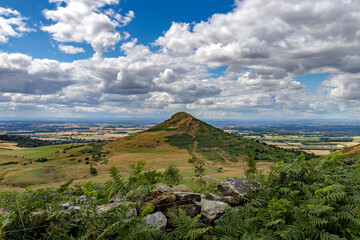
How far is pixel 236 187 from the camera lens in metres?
9.57

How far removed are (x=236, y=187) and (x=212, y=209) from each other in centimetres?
211

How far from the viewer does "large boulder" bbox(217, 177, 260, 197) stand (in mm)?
9008

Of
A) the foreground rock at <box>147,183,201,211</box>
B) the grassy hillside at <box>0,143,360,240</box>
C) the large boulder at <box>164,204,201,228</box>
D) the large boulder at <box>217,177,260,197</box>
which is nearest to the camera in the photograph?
the grassy hillside at <box>0,143,360,240</box>

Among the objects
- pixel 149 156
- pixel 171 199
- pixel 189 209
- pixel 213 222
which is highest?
pixel 171 199

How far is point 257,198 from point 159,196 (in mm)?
3857

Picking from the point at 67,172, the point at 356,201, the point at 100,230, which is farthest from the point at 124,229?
the point at 67,172

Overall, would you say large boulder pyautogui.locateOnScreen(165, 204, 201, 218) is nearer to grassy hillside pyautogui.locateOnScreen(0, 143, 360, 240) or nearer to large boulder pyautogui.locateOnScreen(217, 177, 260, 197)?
grassy hillside pyautogui.locateOnScreen(0, 143, 360, 240)

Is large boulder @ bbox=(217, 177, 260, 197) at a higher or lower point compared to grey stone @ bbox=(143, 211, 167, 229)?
higher

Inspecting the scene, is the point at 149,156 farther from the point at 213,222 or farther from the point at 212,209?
the point at 213,222

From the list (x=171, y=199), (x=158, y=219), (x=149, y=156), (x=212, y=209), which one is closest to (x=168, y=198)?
(x=171, y=199)

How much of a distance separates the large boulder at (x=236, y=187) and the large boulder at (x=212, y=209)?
1160 millimetres

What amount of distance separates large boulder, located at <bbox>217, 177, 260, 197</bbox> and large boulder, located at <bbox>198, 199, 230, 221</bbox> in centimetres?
116

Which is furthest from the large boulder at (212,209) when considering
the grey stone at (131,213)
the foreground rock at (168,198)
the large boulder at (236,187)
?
the grey stone at (131,213)

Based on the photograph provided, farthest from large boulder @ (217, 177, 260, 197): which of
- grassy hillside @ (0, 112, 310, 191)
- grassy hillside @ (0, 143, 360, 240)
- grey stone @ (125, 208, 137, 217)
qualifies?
grassy hillside @ (0, 112, 310, 191)
